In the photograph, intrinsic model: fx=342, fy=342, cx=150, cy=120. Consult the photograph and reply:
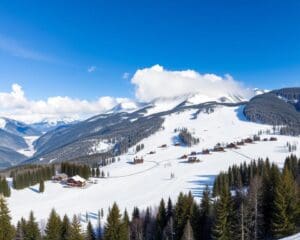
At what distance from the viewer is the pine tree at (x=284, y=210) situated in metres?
58.2

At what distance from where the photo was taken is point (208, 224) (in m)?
70.1

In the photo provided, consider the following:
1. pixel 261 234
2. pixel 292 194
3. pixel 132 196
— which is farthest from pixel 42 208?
pixel 292 194

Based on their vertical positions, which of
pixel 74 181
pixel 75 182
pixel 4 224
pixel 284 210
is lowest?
pixel 75 182

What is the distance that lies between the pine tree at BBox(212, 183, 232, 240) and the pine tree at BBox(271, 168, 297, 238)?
7.64 m

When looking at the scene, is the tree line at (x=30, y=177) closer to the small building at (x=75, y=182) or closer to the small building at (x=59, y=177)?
the small building at (x=59, y=177)

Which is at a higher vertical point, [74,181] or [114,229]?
[114,229]

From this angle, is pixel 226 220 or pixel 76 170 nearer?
pixel 226 220

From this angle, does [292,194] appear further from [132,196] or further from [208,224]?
[132,196]

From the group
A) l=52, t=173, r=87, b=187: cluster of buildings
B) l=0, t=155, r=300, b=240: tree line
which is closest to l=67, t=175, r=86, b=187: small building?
l=52, t=173, r=87, b=187: cluster of buildings

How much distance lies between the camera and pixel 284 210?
5888cm

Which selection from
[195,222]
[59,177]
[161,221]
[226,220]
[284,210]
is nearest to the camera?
[284,210]

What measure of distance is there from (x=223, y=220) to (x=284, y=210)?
34.5 feet

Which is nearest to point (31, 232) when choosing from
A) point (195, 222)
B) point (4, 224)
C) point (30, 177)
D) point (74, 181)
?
point (4, 224)

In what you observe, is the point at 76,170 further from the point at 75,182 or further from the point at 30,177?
the point at 30,177
